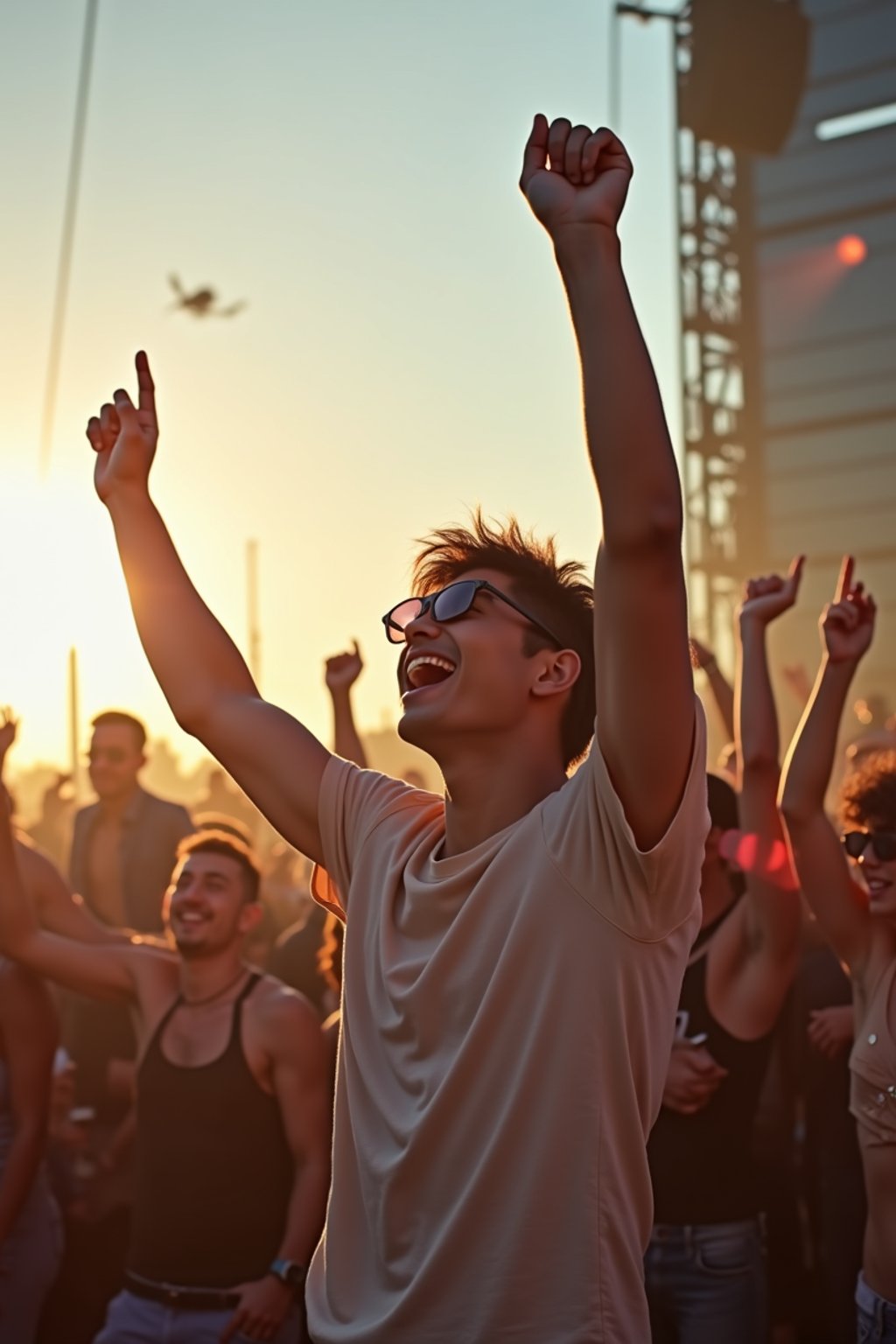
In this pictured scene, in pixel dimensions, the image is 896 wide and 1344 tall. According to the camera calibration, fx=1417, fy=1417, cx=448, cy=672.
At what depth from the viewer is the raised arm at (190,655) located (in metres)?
2.09

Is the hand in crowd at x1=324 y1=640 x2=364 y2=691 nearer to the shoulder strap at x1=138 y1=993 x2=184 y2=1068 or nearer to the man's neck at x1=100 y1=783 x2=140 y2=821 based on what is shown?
the shoulder strap at x1=138 y1=993 x2=184 y2=1068

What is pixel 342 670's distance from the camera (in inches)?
147

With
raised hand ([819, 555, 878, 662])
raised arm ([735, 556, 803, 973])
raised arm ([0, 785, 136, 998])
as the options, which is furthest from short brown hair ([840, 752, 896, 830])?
raised arm ([0, 785, 136, 998])

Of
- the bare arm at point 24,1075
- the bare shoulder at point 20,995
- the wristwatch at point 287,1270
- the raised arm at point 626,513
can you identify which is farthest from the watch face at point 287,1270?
the raised arm at point 626,513

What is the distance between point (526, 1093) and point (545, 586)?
753 mm

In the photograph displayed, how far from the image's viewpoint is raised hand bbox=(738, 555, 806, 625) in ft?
11.1

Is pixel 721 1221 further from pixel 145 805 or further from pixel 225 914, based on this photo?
pixel 145 805

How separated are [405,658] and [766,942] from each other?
1.61 metres

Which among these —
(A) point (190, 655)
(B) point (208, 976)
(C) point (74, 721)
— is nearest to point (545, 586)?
(A) point (190, 655)

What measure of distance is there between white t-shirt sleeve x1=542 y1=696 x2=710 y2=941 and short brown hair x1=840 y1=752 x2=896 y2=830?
1604 mm

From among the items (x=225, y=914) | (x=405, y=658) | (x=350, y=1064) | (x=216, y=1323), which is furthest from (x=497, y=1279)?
(x=225, y=914)

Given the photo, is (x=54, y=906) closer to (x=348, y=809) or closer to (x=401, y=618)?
(x=348, y=809)

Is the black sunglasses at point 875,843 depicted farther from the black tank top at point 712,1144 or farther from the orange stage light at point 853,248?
the orange stage light at point 853,248

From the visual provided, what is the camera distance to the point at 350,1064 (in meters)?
1.88
